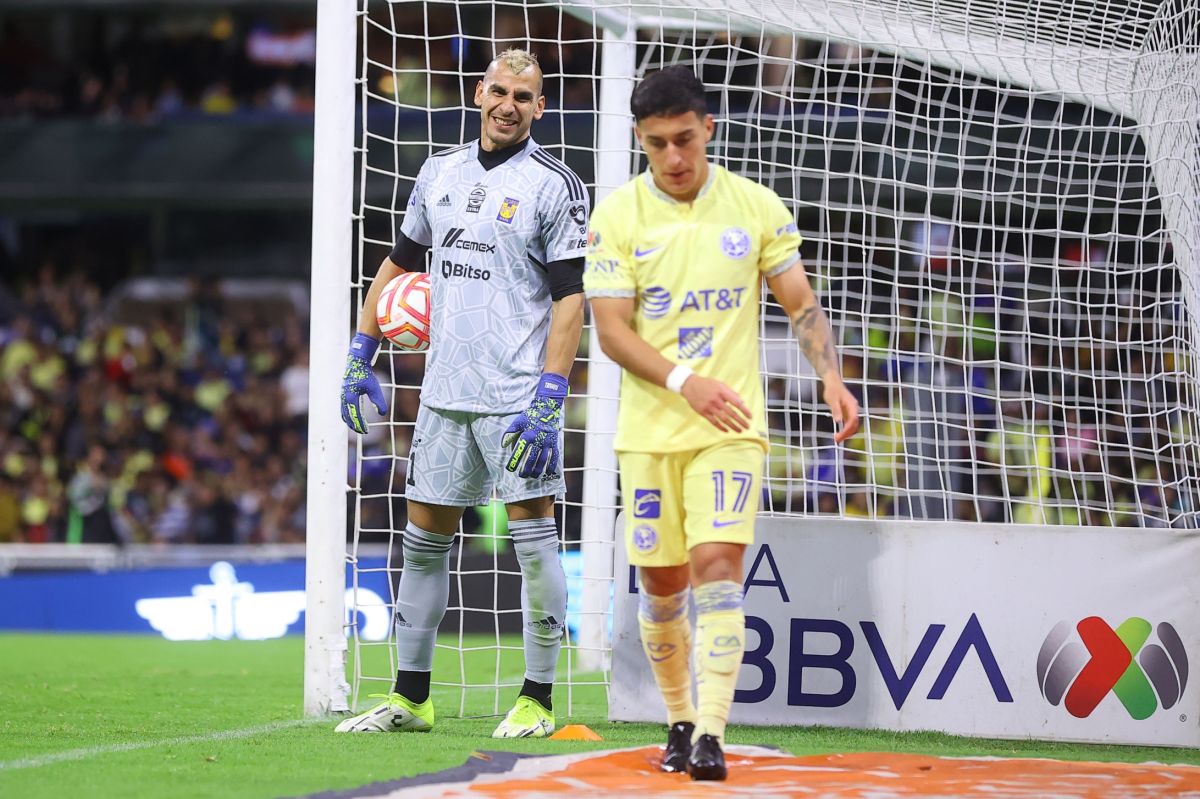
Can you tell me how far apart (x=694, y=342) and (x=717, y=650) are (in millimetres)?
863

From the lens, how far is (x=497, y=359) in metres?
5.36

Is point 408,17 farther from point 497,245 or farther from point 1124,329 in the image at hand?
point 497,245

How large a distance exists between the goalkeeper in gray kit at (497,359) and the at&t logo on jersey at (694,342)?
930 mm

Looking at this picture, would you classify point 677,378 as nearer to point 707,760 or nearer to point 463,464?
point 707,760

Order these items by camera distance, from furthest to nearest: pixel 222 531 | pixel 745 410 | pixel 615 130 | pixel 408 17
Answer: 1. pixel 408 17
2. pixel 222 531
3. pixel 615 130
4. pixel 745 410

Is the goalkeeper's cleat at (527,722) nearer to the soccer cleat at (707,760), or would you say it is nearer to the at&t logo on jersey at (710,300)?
the soccer cleat at (707,760)

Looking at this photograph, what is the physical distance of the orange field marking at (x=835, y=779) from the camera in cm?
401

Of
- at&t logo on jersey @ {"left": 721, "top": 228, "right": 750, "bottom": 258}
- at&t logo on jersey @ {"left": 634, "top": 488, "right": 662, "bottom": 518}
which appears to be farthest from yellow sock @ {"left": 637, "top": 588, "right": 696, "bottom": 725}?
at&t logo on jersey @ {"left": 721, "top": 228, "right": 750, "bottom": 258}

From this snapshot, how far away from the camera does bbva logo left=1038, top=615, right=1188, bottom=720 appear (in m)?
5.81

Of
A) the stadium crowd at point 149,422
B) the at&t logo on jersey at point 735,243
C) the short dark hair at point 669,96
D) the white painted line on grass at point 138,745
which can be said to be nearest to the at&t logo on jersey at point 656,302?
the at&t logo on jersey at point 735,243

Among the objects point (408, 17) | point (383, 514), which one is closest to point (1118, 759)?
point (383, 514)

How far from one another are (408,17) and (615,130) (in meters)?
13.6

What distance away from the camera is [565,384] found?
5320 millimetres

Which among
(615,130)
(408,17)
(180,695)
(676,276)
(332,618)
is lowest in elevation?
(180,695)
